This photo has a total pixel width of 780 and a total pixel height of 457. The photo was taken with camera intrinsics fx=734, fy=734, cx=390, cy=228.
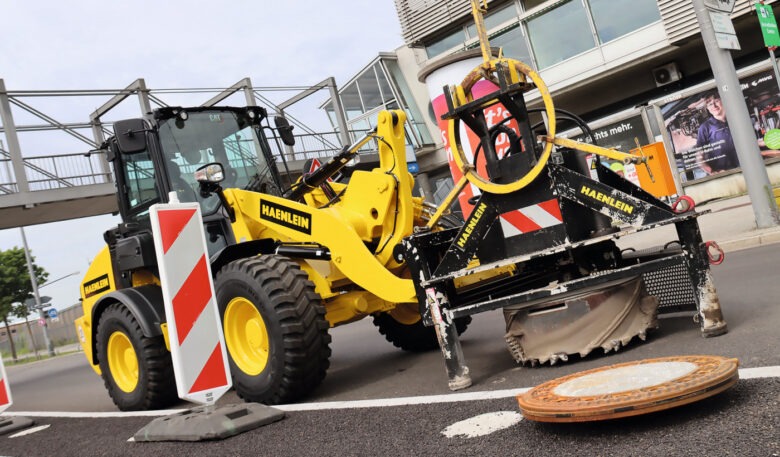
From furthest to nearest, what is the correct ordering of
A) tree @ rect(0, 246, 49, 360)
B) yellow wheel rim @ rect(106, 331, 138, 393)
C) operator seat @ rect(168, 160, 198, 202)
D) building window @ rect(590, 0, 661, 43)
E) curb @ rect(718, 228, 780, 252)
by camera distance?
1. tree @ rect(0, 246, 49, 360)
2. building window @ rect(590, 0, 661, 43)
3. curb @ rect(718, 228, 780, 252)
4. yellow wheel rim @ rect(106, 331, 138, 393)
5. operator seat @ rect(168, 160, 198, 202)

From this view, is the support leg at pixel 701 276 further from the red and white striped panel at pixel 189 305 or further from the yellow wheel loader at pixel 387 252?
the red and white striped panel at pixel 189 305

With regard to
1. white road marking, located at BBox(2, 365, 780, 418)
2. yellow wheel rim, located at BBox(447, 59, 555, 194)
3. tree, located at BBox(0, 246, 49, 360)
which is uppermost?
tree, located at BBox(0, 246, 49, 360)

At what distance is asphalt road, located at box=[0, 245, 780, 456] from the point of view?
298 cm

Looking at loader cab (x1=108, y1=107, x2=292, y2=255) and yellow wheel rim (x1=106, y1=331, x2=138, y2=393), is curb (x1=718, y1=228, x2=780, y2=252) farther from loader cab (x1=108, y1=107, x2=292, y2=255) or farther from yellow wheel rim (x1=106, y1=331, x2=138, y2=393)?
yellow wheel rim (x1=106, y1=331, x2=138, y2=393)

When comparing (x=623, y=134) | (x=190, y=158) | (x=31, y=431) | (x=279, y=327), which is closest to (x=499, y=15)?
(x=623, y=134)

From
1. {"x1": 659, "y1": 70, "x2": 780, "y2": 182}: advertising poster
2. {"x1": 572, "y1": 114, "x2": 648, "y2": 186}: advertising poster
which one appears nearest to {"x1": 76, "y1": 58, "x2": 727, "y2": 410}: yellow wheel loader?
{"x1": 659, "y1": 70, "x2": 780, "y2": 182}: advertising poster

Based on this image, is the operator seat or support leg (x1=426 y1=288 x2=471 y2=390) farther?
the operator seat

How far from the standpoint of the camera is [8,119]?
2030 centimetres

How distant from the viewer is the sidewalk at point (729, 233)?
9997 millimetres

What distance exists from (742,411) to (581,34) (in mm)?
23647

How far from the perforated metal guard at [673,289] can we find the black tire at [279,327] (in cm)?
259

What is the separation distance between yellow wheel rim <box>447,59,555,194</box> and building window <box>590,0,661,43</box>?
2011 cm

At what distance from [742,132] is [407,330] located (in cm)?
619

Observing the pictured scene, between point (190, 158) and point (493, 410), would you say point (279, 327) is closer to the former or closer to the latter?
point (493, 410)
